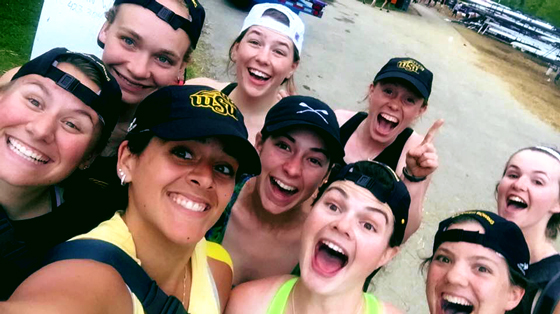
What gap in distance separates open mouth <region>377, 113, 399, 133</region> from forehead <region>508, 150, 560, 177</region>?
3.23 feet

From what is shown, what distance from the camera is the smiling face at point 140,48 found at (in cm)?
264

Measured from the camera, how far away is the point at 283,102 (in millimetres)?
2723

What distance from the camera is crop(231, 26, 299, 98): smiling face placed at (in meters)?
3.44

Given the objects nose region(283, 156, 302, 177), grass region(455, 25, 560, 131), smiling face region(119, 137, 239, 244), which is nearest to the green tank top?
nose region(283, 156, 302, 177)

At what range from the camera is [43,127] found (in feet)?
6.39

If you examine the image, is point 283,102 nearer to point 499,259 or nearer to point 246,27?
point 246,27

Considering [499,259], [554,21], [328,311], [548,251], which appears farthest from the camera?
[554,21]

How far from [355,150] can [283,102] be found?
4.17 feet

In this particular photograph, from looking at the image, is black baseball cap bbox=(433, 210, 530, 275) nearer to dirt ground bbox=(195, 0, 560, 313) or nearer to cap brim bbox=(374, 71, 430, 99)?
cap brim bbox=(374, 71, 430, 99)

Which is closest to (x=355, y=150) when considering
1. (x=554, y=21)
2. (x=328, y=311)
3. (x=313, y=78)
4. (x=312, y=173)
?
(x=312, y=173)

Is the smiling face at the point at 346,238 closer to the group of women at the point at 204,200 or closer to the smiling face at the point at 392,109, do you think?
the group of women at the point at 204,200

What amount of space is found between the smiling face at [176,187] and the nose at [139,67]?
961mm

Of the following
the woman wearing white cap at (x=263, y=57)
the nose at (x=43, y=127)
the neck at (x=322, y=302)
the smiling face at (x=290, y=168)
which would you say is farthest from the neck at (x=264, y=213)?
the nose at (x=43, y=127)

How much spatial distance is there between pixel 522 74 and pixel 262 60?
20798 millimetres
